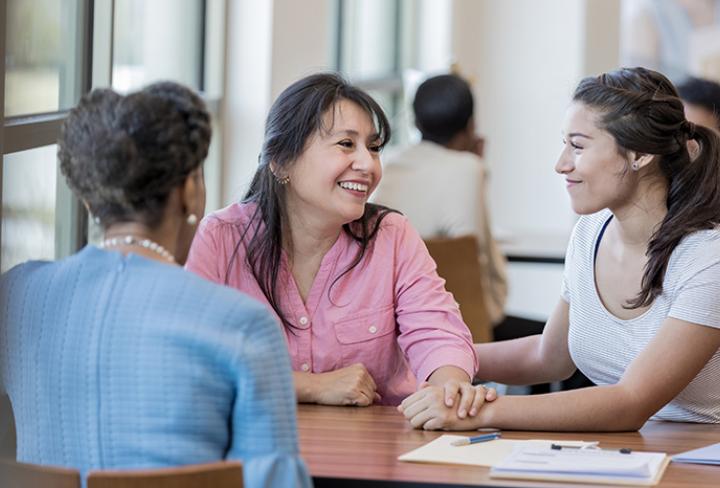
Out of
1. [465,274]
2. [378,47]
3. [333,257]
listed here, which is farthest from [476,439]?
[378,47]

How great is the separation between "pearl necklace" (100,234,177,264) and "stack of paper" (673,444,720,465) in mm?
803

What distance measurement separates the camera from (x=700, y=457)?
5.74ft

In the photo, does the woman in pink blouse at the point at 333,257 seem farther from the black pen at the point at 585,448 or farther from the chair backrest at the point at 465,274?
the chair backrest at the point at 465,274

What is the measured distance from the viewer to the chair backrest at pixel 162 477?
4.26 ft

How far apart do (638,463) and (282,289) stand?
2.73 ft

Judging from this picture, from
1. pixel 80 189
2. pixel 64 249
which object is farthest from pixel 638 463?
pixel 64 249

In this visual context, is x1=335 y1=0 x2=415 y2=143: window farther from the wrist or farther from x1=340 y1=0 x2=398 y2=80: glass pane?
the wrist

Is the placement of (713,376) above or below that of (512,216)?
above

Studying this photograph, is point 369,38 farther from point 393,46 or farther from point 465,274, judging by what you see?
point 465,274

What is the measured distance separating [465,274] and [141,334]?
2.45 meters

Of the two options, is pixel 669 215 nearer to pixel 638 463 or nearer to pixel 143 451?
pixel 638 463

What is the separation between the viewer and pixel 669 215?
7.20 ft

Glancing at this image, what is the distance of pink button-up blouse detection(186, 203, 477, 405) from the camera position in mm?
2215

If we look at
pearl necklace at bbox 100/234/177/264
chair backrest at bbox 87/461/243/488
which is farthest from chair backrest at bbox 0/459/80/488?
pearl necklace at bbox 100/234/177/264
